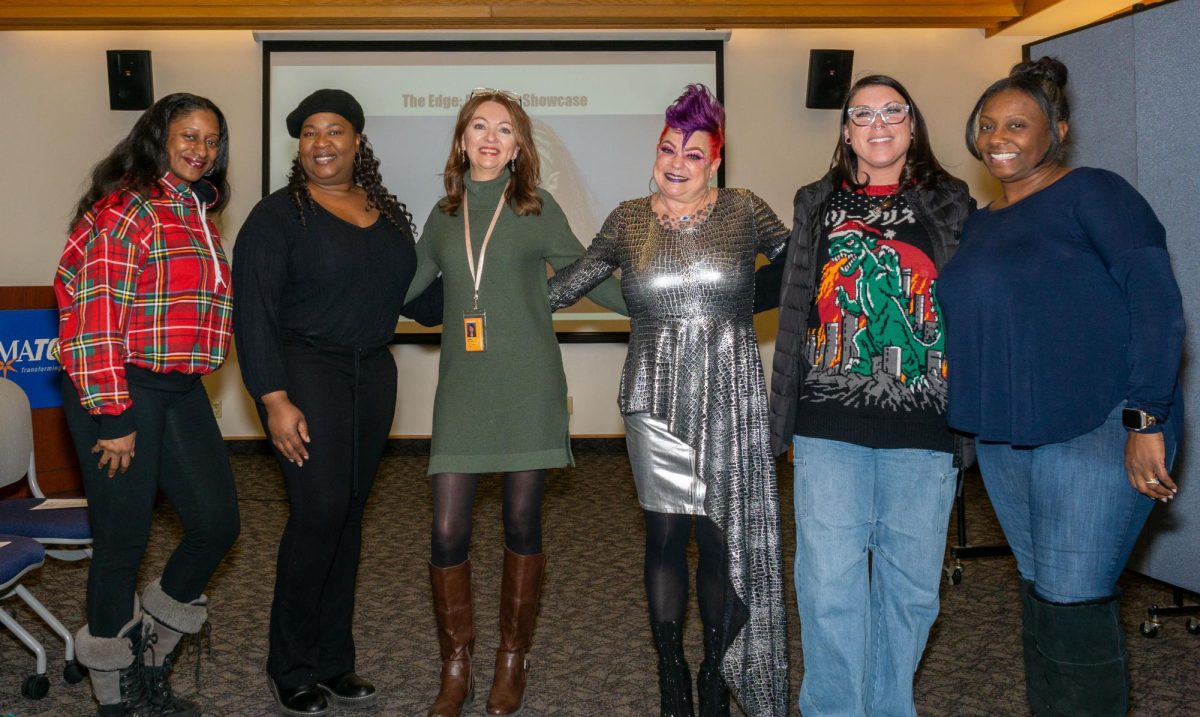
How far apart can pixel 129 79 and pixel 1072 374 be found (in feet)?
22.5

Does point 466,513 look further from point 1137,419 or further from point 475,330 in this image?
point 1137,419

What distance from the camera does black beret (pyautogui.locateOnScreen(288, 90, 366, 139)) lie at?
8.88 feet

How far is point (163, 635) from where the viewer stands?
283 cm

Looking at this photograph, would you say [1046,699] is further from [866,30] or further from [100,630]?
[866,30]

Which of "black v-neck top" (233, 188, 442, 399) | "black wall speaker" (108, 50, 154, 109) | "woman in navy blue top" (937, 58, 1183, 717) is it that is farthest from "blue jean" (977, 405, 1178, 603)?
"black wall speaker" (108, 50, 154, 109)

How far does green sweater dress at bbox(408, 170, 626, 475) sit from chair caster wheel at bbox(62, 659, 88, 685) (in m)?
1.39

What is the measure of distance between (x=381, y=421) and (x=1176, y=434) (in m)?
1.93

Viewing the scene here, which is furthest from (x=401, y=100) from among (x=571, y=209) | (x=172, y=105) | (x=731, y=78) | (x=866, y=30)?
(x=172, y=105)

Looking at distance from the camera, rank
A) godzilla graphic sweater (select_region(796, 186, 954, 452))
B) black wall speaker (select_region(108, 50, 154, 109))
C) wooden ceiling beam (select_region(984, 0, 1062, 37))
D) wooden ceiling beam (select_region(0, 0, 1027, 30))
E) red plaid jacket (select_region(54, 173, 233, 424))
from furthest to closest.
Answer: black wall speaker (select_region(108, 50, 154, 109)) < wooden ceiling beam (select_region(0, 0, 1027, 30)) < wooden ceiling beam (select_region(984, 0, 1062, 37)) < red plaid jacket (select_region(54, 173, 233, 424)) < godzilla graphic sweater (select_region(796, 186, 954, 452))

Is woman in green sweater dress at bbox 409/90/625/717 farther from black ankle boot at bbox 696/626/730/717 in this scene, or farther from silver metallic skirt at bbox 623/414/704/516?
black ankle boot at bbox 696/626/730/717

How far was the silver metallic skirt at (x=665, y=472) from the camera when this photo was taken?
8.36 feet

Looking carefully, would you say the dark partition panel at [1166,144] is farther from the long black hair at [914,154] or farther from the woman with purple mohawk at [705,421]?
the woman with purple mohawk at [705,421]

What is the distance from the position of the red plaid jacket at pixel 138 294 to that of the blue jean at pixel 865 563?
1538mm

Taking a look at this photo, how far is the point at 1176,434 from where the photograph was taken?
2.05 m
